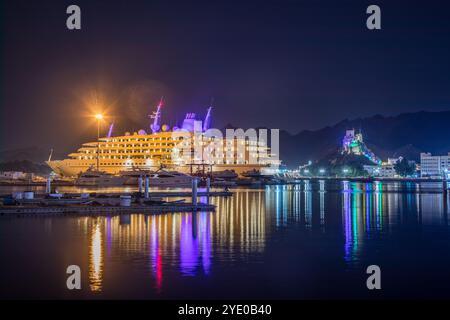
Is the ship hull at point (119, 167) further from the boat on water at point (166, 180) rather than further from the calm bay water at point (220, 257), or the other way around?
the calm bay water at point (220, 257)

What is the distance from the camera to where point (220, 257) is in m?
14.7

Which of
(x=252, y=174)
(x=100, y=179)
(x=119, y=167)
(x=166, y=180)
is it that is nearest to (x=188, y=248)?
(x=166, y=180)

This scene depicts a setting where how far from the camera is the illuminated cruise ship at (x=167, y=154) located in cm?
8850

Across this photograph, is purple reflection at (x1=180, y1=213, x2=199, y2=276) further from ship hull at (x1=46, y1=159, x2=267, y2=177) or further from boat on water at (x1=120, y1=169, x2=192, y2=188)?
ship hull at (x1=46, y1=159, x2=267, y2=177)

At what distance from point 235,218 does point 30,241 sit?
10160 millimetres

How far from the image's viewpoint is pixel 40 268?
526 inches

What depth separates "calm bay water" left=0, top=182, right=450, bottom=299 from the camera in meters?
11.2

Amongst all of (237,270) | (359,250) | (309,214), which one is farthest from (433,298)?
(309,214)

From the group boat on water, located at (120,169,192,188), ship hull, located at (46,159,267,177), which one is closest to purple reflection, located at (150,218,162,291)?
boat on water, located at (120,169,192,188)

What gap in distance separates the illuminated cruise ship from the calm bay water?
62346mm

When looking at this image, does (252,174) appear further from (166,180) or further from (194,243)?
(194,243)

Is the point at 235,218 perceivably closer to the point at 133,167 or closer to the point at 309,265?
the point at 309,265

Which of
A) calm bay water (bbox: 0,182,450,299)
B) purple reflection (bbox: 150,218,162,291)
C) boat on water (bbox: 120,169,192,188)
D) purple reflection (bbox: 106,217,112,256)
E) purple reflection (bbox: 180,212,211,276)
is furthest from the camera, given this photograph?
boat on water (bbox: 120,169,192,188)

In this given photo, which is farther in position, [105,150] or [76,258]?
[105,150]
